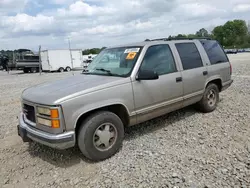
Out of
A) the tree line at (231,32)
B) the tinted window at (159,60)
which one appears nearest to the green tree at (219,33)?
the tree line at (231,32)

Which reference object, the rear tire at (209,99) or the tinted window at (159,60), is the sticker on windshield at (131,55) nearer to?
the tinted window at (159,60)

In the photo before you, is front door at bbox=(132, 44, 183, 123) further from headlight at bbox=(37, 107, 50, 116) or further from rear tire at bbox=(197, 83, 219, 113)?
headlight at bbox=(37, 107, 50, 116)

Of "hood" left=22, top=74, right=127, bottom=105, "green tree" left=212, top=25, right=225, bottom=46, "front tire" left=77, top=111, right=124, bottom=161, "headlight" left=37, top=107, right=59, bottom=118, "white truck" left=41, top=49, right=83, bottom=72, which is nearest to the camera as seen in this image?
"headlight" left=37, top=107, right=59, bottom=118

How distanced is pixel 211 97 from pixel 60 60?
72.5 feet

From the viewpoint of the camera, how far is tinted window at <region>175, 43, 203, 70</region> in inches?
195

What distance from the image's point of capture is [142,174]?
128 inches

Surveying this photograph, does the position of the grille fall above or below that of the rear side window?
below

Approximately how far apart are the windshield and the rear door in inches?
44.9

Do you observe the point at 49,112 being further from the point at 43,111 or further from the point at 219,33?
the point at 219,33

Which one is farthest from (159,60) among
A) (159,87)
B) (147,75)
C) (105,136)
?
(105,136)

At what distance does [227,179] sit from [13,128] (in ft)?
15.1

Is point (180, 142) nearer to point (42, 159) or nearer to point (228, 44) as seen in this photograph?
point (42, 159)

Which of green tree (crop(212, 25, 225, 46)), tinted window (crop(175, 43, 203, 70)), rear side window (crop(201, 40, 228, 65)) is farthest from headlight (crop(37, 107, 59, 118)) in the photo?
green tree (crop(212, 25, 225, 46))

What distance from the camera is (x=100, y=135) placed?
366 cm
